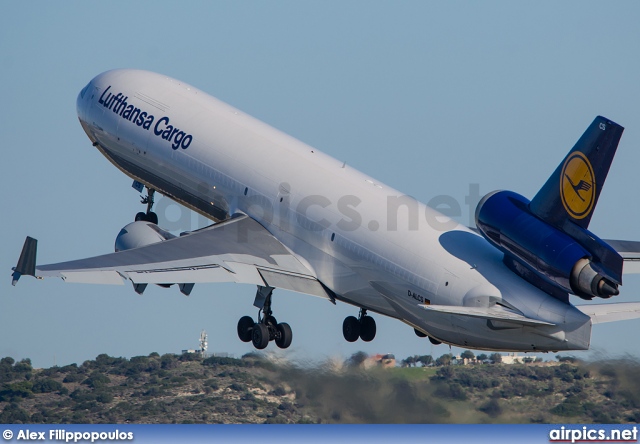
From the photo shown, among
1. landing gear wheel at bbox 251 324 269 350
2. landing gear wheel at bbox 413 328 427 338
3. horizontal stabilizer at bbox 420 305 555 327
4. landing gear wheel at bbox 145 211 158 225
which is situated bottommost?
horizontal stabilizer at bbox 420 305 555 327

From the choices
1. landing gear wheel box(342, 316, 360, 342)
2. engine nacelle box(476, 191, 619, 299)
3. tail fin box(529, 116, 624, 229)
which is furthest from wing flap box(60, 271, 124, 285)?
tail fin box(529, 116, 624, 229)

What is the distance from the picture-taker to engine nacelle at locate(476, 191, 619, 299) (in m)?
44.0

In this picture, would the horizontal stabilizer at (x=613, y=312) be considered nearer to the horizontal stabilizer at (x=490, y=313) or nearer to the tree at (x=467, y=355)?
the horizontal stabilizer at (x=490, y=313)

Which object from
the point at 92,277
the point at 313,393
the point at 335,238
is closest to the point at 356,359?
the point at 313,393

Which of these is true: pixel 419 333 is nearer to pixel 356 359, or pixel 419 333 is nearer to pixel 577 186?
pixel 356 359

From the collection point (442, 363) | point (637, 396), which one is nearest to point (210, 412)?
point (442, 363)

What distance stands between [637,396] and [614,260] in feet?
44.3

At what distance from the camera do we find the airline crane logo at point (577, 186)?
44281 millimetres

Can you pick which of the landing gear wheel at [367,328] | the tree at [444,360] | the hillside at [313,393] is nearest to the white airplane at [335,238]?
the landing gear wheel at [367,328]

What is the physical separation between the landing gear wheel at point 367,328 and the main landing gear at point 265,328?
9.15ft

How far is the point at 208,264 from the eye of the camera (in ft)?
166

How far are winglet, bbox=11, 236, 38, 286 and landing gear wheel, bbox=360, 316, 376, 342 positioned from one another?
502 inches

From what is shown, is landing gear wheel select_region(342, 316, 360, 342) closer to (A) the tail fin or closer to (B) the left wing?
(B) the left wing

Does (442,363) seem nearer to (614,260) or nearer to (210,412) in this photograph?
(210,412)
